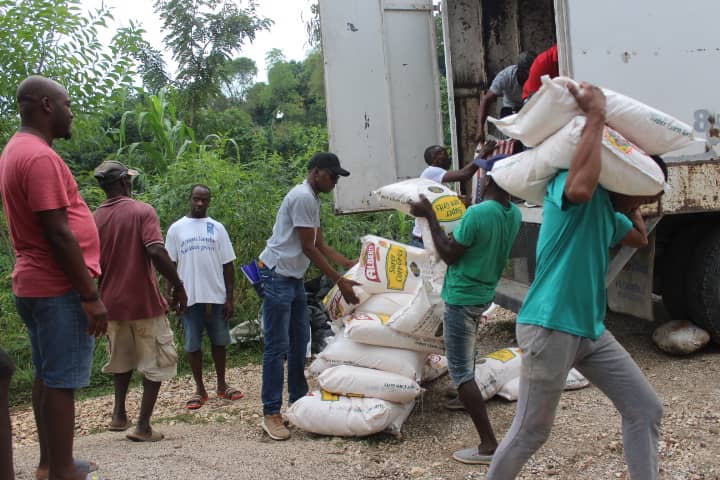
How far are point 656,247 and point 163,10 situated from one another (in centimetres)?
1272

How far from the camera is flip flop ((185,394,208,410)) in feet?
15.1

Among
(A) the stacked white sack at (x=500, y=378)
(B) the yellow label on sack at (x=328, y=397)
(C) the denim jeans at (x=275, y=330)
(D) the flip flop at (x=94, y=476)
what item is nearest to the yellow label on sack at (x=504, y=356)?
(A) the stacked white sack at (x=500, y=378)

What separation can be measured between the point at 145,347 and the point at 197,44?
40.8 ft

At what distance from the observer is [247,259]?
258 inches

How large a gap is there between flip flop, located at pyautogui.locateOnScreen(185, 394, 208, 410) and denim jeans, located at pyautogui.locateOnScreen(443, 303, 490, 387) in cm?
198

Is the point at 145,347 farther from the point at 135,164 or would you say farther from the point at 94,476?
the point at 135,164

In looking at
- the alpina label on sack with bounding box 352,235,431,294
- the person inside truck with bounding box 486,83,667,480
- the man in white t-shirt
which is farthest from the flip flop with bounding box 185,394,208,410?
the person inside truck with bounding box 486,83,667,480

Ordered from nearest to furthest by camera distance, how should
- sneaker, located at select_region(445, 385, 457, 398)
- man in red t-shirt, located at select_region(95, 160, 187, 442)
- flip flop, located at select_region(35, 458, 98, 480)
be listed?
flip flop, located at select_region(35, 458, 98, 480) → man in red t-shirt, located at select_region(95, 160, 187, 442) → sneaker, located at select_region(445, 385, 457, 398)

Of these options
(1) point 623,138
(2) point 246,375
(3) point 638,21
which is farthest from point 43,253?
(3) point 638,21

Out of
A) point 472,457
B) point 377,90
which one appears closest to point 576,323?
point 472,457

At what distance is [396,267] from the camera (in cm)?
411

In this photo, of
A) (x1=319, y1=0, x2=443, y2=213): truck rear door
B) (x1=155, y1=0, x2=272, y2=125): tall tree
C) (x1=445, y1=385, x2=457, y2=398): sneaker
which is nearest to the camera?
(x1=445, y1=385, x2=457, y2=398): sneaker

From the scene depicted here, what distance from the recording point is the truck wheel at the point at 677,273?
4.79 meters

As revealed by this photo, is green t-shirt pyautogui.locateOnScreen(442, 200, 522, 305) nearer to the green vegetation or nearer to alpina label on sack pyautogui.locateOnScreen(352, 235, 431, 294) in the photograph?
alpina label on sack pyautogui.locateOnScreen(352, 235, 431, 294)
